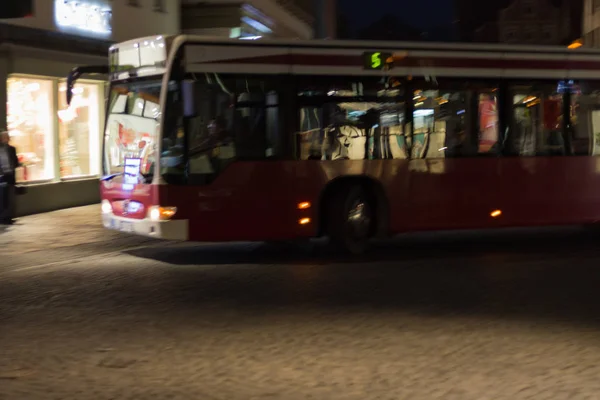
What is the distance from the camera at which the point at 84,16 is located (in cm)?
2012

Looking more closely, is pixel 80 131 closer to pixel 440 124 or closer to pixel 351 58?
pixel 351 58

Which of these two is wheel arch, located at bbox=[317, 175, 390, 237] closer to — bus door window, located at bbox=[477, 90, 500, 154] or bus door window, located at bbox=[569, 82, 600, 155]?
bus door window, located at bbox=[477, 90, 500, 154]

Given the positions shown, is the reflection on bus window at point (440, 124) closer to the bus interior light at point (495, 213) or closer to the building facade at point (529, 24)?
the bus interior light at point (495, 213)

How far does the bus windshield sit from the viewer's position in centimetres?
1152

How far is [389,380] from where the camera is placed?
20.9ft

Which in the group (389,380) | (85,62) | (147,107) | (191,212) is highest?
(85,62)

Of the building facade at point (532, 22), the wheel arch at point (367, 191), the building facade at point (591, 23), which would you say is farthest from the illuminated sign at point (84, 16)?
the building facade at point (532, 22)

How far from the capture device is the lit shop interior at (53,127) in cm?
1873

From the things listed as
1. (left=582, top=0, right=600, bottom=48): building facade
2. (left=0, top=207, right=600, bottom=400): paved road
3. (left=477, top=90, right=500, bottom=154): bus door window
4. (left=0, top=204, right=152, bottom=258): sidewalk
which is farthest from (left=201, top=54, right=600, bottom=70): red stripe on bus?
(left=582, top=0, right=600, bottom=48): building facade

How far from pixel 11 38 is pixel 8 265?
22.6 ft

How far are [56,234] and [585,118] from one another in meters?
9.59

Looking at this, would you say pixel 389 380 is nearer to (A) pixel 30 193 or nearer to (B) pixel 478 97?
(B) pixel 478 97

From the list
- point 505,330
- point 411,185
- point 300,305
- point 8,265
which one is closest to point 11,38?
point 8,265

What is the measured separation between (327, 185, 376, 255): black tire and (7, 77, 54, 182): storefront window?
29.7 feet
